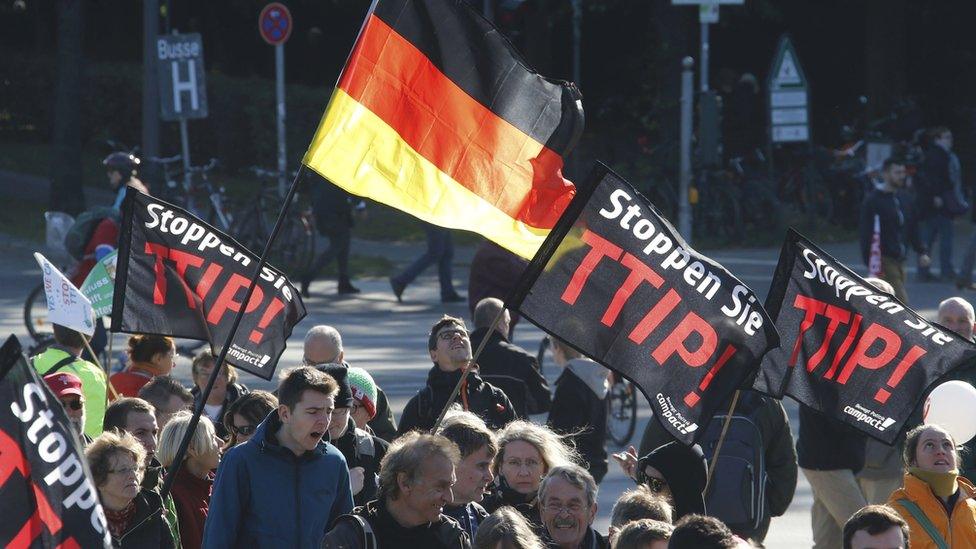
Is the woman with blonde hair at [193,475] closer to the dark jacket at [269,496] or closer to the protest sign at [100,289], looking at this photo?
the dark jacket at [269,496]

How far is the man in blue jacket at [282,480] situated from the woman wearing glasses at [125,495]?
17cm

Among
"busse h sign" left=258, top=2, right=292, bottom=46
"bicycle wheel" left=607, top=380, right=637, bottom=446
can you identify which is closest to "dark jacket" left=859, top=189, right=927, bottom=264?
"bicycle wheel" left=607, top=380, right=637, bottom=446

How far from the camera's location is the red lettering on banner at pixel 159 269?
25.4 ft

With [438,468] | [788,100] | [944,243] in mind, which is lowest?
[944,243]

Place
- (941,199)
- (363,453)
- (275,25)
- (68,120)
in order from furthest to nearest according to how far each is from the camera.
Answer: (68,120)
(275,25)
(941,199)
(363,453)

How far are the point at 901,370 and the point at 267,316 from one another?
2877 millimetres

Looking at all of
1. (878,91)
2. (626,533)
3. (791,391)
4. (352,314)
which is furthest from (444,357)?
(878,91)

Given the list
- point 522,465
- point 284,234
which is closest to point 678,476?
point 522,465

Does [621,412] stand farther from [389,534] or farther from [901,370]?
[389,534]

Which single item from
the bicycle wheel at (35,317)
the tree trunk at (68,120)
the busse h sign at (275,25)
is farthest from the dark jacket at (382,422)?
the tree trunk at (68,120)

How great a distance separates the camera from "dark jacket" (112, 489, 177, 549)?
18.3 feet

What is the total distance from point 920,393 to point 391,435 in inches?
113

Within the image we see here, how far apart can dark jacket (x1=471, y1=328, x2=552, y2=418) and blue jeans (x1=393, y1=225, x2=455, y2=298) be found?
9.72m

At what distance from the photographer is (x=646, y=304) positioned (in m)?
6.07
